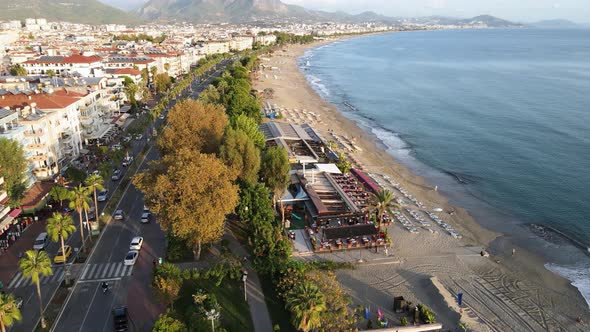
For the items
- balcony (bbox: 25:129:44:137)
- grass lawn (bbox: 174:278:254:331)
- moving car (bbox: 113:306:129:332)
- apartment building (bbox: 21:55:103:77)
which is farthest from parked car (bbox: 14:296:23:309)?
apartment building (bbox: 21:55:103:77)

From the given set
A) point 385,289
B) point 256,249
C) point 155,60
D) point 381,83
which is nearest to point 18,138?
point 256,249

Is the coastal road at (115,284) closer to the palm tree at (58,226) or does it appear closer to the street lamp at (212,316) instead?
the palm tree at (58,226)

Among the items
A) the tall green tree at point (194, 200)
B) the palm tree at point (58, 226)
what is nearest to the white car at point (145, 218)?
the tall green tree at point (194, 200)

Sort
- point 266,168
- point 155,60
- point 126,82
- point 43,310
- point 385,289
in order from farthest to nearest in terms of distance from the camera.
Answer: point 155,60 → point 126,82 → point 266,168 → point 385,289 → point 43,310

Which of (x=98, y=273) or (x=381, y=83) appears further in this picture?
(x=381, y=83)

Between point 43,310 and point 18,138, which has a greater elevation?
point 18,138

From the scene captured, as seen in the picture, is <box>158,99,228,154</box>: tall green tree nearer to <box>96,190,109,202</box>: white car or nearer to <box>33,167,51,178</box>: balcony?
<box>96,190,109,202</box>: white car

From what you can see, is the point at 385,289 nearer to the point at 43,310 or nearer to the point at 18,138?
the point at 43,310
